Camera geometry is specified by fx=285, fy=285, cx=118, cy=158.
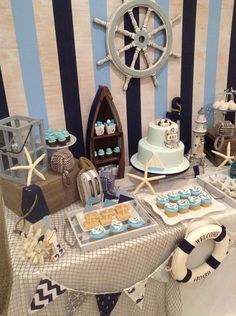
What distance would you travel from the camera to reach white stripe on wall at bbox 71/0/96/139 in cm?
118

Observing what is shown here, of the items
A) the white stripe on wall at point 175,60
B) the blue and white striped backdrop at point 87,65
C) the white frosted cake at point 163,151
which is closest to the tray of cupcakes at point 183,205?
the white frosted cake at point 163,151

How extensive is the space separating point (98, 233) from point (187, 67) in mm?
976

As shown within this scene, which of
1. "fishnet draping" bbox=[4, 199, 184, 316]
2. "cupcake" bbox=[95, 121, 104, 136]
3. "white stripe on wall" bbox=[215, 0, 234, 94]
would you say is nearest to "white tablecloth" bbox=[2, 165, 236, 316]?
"fishnet draping" bbox=[4, 199, 184, 316]

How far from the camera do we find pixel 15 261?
2.87 feet

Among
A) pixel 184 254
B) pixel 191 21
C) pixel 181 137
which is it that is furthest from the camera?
pixel 181 137

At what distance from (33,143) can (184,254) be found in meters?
0.69

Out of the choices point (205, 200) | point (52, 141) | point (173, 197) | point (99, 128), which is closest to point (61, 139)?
point (52, 141)

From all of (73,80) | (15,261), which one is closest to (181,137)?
(73,80)

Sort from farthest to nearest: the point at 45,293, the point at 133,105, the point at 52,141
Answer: the point at 133,105, the point at 52,141, the point at 45,293

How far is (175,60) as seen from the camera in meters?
1.42

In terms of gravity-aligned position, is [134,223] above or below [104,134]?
below

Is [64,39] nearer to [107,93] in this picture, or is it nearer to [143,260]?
[107,93]

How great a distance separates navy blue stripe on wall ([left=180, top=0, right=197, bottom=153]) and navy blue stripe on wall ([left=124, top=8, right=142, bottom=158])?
26 cm

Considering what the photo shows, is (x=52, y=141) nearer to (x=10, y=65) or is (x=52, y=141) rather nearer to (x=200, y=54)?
(x=10, y=65)
